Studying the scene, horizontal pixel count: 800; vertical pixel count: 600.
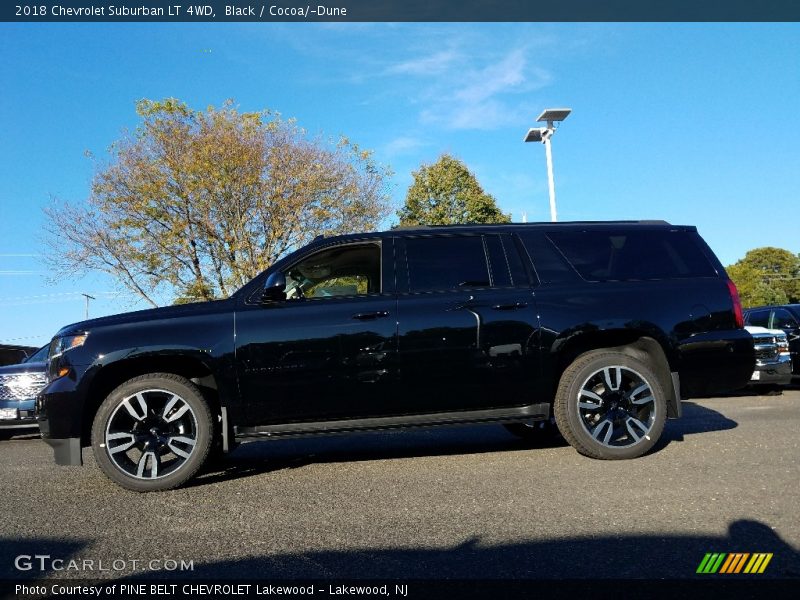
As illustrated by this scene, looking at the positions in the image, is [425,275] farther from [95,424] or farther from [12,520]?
[12,520]

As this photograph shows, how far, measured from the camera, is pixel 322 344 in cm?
456

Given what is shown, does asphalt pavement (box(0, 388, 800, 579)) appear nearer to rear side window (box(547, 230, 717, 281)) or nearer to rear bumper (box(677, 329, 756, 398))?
rear bumper (box(677, 329, 756, 398))

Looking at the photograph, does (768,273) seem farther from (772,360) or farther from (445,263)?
(445,263)

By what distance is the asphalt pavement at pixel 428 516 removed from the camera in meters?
2.83

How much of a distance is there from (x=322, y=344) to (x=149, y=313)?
4.48 ft

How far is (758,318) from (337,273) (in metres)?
11.0

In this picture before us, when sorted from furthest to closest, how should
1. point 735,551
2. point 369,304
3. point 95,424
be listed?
point 369,304
point 95,424
point 735,551

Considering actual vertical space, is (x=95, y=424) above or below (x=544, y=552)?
above

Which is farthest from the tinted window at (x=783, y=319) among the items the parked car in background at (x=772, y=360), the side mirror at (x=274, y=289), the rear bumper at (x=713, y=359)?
the side mirror at (x=274, y=289)

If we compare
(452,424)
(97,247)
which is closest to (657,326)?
(452,424)

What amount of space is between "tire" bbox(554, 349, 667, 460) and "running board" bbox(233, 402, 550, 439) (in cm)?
23

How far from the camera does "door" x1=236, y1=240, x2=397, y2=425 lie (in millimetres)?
4504

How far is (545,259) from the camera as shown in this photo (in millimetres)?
5109

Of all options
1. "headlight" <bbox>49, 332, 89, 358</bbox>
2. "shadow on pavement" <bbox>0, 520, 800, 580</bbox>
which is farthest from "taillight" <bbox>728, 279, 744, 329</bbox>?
"headlight" <bbox>49, 332, 89, 358</bbox>
